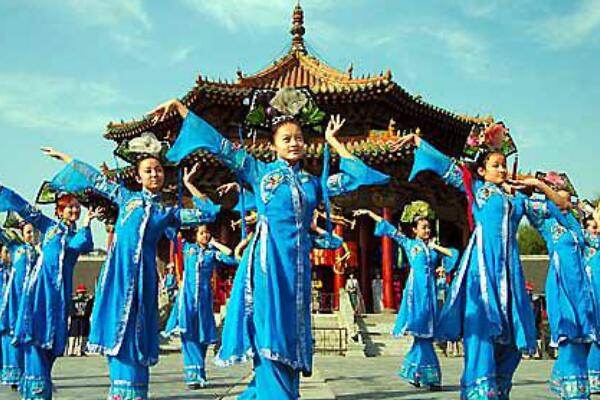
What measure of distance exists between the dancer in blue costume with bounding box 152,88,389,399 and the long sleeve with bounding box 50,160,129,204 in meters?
0.92

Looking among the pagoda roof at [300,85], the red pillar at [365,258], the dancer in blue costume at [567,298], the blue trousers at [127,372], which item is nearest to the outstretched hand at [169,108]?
the blue trousers at [127,372]

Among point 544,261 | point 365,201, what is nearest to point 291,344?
point 365,201

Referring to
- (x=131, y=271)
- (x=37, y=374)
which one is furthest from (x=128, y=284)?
(x=37, y=374)

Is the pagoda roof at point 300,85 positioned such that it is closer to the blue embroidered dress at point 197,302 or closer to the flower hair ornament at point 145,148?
the blue embroidered dress at point 197,302

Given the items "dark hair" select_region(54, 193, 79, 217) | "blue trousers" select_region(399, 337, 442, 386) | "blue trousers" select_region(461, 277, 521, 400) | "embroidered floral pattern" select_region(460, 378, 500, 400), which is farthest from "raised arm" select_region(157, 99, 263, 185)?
"blue trousers" select_region(399, 337, 442, 386)

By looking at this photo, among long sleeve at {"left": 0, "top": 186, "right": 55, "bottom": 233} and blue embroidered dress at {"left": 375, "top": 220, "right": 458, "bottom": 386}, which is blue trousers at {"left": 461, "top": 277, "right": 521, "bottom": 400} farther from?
long sleeve at {"left": 0, "top": 186, "right": 55, "bottom": 233}

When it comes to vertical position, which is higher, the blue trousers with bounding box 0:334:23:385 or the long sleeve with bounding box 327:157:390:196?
the long sleeve with bounding box 327:157:390:196

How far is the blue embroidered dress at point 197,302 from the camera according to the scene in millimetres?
8445

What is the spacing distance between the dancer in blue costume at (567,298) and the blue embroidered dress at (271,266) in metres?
2.22

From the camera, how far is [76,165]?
5.15 m

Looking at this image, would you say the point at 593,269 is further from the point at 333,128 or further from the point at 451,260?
the point at 333,128

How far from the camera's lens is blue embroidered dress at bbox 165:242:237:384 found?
8445 mm

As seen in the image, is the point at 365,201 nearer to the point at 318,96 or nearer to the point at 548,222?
the point at 318,96

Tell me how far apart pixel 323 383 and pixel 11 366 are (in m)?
3.22
